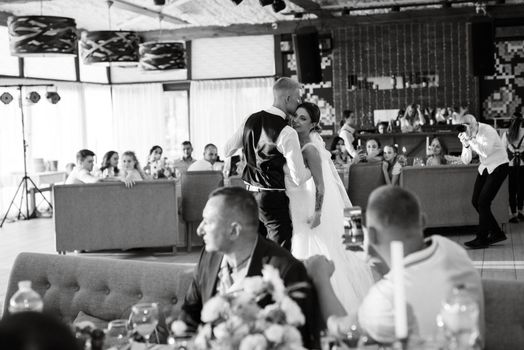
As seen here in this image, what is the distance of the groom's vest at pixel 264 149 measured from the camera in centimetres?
540

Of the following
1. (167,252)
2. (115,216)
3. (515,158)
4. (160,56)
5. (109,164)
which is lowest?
(167,252)

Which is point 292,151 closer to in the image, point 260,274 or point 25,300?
point 260,274

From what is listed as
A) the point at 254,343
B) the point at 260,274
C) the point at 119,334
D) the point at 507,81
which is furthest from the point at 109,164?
the point at 254,343

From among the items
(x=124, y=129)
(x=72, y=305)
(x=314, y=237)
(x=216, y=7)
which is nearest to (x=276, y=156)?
(x=314, y=237)

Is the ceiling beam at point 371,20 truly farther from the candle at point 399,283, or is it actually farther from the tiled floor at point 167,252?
the candle at point 399,283

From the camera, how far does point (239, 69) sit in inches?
634

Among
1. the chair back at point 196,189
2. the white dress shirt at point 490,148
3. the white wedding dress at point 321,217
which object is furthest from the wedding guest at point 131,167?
the white dress shirt at point 490,148

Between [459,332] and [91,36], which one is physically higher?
[91,36]

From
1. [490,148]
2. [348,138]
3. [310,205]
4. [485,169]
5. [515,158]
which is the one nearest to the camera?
[310,205]

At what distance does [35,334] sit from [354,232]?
2170 mm

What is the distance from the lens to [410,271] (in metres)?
2.33

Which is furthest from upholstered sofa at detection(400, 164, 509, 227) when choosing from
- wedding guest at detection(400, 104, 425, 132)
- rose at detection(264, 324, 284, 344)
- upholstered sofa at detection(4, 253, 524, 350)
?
rose at detection(264, 324, 284, 344)

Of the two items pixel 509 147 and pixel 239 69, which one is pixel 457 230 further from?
pixel 239 69

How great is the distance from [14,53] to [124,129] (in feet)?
31.9
